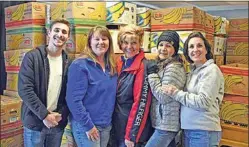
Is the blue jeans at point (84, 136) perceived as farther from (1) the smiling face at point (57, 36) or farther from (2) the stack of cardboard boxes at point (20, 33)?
(2) the stack of cardboard boxes at point (20, 33)

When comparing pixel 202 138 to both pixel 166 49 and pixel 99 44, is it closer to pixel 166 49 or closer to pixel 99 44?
pixel 166 49

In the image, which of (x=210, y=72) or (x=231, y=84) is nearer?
(x=210, y=72)

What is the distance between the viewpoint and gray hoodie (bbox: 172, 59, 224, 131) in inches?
54.6

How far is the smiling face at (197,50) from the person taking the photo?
1.46 meters

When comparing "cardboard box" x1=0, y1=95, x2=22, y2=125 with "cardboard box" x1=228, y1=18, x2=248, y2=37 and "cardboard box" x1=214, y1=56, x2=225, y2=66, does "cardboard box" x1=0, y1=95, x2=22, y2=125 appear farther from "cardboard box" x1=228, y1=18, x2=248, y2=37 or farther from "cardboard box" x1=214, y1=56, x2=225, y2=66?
"cardboard box" x1=228, y1=18, x2=248, y2=37

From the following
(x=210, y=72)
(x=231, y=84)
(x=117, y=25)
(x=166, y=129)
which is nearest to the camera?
(x=210, y=72)

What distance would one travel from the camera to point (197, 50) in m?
1.46

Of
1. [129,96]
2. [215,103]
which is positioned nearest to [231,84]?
[215,103]

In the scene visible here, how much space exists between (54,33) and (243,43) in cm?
122

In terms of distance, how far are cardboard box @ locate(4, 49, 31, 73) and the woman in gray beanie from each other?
1.06 m

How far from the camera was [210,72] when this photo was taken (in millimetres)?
1396

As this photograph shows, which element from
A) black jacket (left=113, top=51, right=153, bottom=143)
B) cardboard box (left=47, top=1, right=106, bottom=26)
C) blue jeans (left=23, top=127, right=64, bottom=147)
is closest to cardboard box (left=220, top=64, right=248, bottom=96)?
black jacket (left=113, top=51, right=153, bottom=143)

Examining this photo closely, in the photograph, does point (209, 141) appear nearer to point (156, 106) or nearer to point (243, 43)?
point (156, 106)

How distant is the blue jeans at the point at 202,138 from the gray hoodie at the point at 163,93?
89 millimetres
